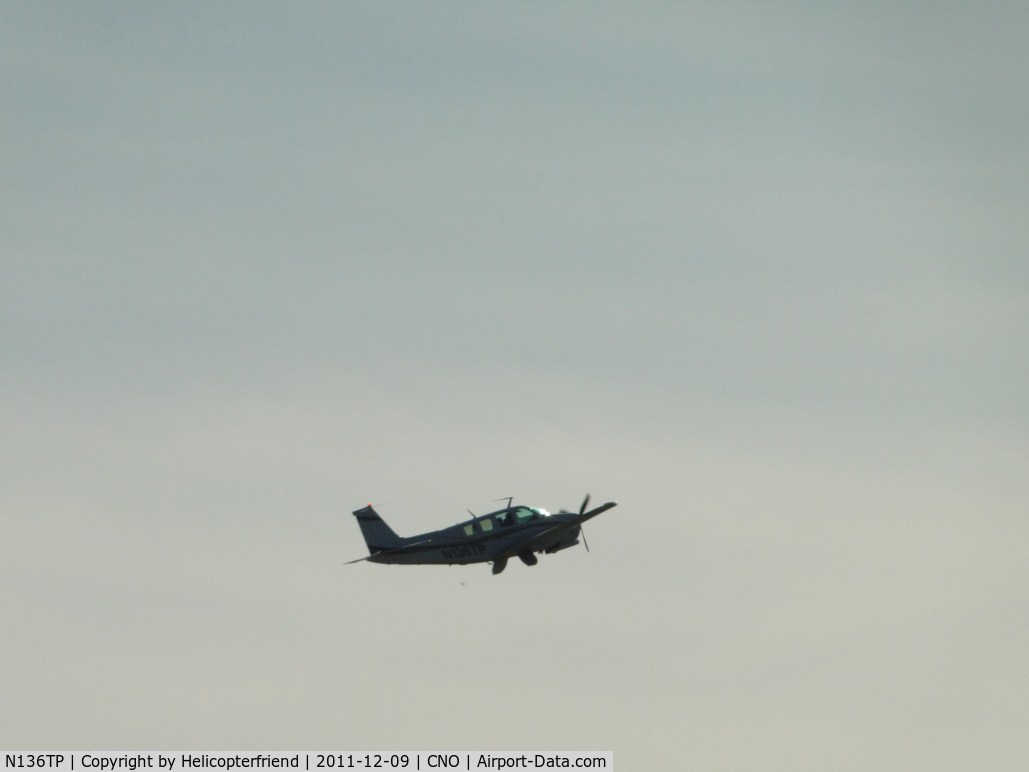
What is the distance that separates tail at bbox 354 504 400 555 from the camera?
88625mm

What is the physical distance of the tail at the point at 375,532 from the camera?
88.6 metres

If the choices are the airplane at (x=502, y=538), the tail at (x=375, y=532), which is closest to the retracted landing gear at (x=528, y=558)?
the airplane at (x=502, y=538)

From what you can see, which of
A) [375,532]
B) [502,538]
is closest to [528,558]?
[502,538]

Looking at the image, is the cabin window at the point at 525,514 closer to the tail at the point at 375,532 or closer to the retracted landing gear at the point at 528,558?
the retracted landing gear at the point at 528,558

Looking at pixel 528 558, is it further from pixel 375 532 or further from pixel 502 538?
pixel 375 532

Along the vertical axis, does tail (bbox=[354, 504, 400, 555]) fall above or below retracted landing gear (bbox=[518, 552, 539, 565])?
above

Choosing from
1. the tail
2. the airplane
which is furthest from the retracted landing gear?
the tail

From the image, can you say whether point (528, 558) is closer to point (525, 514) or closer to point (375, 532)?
point (525, 514)

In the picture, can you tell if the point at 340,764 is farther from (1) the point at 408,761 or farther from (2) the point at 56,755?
(2) the point at 56,755

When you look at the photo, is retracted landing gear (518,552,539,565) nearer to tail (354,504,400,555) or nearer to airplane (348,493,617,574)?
airplane (348,493,617,574)

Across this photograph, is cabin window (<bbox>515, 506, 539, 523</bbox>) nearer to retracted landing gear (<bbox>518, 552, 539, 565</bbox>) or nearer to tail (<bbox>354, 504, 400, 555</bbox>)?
retracted landing gear (<bbox>518, 552, 539, 565</bbox>)

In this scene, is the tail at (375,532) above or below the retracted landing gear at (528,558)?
above

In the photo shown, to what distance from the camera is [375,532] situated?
292 ft

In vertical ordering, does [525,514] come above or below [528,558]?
above
